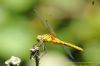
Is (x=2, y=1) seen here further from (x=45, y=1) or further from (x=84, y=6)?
(x=84, y=6)

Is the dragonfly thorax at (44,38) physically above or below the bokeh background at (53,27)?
below

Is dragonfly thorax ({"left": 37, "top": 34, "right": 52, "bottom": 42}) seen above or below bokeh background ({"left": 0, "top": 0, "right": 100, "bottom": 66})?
below

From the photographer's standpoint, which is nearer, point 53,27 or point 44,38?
point 44,38

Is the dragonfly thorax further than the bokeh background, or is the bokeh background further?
the bokeh background

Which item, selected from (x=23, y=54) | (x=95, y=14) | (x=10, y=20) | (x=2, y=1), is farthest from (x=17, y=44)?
(x=95, y=14)

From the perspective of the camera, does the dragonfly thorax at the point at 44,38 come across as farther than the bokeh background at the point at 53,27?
No

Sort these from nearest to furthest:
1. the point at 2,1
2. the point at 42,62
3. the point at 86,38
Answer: the point at 42,62, the point at 86,38, the point at 2,1

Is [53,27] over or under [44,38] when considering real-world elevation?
over

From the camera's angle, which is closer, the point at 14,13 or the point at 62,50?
the point at 62,50
